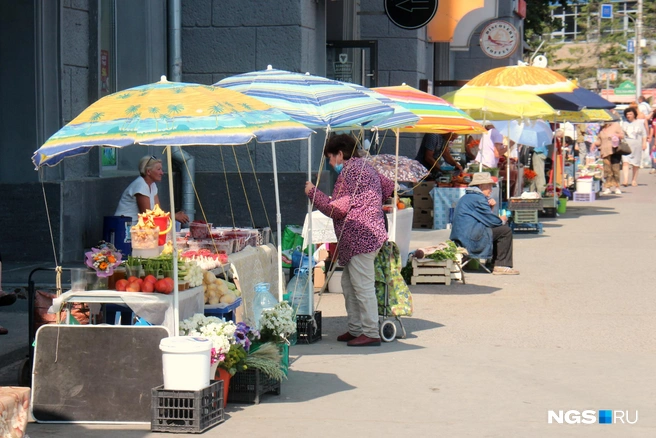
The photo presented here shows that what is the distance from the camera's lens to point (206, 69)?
611 inches

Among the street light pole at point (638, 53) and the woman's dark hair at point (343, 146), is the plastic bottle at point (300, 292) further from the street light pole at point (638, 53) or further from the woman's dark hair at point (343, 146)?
the street light pole at point (638, 53)

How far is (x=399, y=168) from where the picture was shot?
Result: 14.4 meters

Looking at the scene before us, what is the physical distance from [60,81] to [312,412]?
6.47 metres

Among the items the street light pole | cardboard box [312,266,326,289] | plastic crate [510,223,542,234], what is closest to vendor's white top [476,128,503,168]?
plastic crate [510,223,542,234]

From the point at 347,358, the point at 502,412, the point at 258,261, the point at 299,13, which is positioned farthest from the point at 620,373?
the point at 299,13

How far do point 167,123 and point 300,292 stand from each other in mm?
3533

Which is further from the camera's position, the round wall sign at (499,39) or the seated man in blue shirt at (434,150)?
the round wall sign at (499,39)

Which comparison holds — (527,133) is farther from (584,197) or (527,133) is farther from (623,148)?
(623,148)

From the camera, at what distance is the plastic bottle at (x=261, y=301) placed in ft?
27.5

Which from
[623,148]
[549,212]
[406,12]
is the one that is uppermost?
[406,12]

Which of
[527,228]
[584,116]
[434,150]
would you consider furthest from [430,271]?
[584,116]

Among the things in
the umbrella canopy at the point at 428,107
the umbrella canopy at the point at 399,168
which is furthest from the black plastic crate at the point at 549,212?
the umbrella canopy at the point at 428,107

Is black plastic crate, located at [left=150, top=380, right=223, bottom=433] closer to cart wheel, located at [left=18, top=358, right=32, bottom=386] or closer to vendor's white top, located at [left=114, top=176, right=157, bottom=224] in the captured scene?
cart wheel, located at [left=18, top=358, right=32, bottom=386]

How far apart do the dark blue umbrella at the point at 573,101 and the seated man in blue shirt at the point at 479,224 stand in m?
6.75
